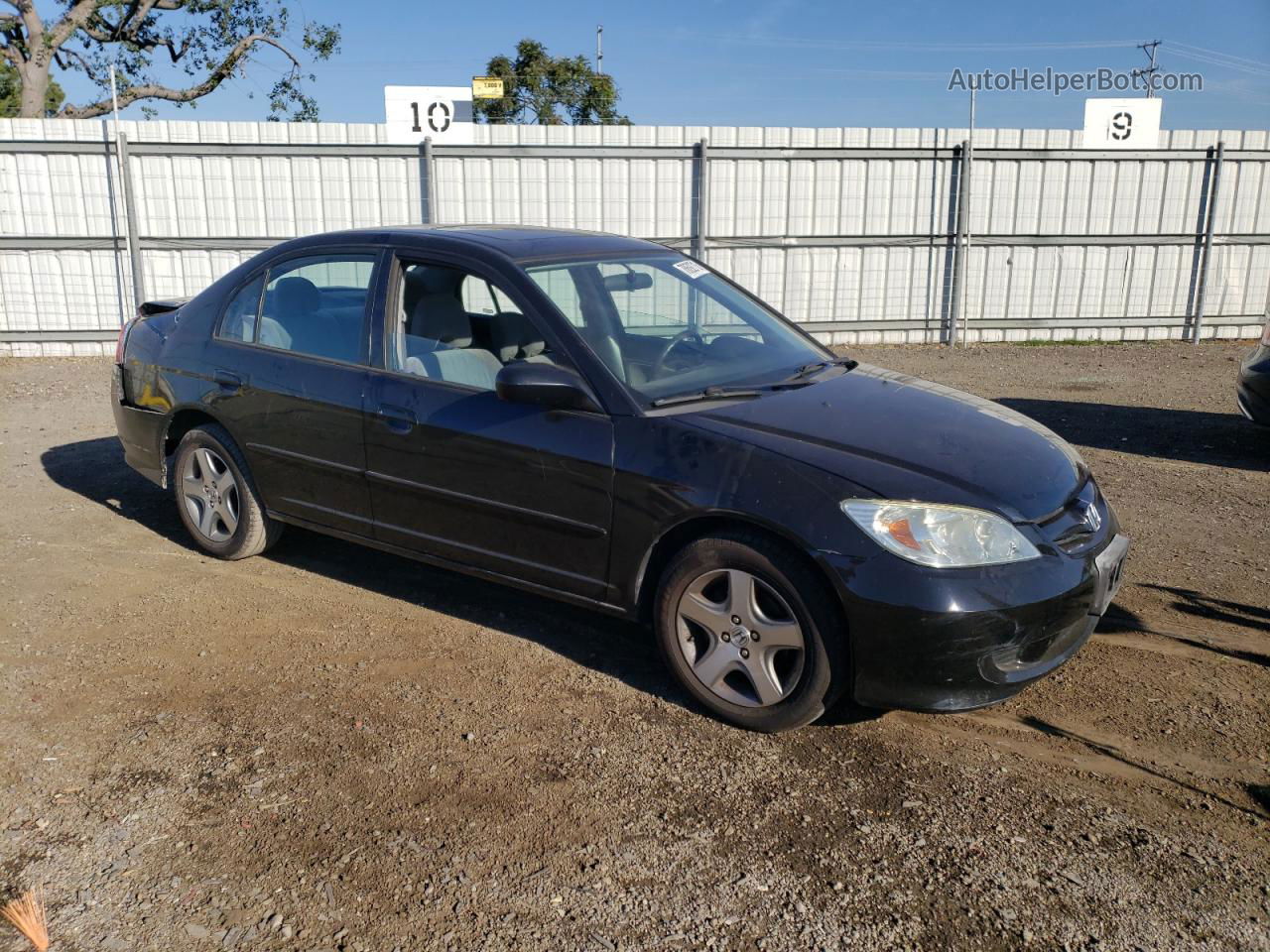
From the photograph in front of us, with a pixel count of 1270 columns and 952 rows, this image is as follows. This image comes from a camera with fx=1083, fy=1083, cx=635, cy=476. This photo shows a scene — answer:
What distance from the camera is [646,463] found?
3.83 metres

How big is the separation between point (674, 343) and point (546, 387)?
2.38 feet

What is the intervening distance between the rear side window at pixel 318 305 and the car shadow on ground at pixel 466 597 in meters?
1.13

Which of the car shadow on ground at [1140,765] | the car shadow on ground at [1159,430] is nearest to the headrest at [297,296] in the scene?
the car shadow on ground at [1140,765]

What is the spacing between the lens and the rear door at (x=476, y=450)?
158 inches

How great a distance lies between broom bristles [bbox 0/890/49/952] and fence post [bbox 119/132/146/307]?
10539mm

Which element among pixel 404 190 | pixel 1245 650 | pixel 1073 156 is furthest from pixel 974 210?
pixel 1245 650

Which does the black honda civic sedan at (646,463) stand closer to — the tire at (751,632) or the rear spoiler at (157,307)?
the tire at (751,632)

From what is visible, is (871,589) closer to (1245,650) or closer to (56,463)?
(1245,650)

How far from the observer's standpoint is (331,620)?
4797mm

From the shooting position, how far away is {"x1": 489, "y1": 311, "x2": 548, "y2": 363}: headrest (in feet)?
14.5

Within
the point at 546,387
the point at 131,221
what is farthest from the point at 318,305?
the point at 131,221

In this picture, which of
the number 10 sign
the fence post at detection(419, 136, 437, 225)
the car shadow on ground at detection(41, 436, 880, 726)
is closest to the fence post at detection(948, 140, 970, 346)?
the number 10 sign

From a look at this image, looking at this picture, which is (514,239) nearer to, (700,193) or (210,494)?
(210,494)

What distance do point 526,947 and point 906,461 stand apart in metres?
1.95
